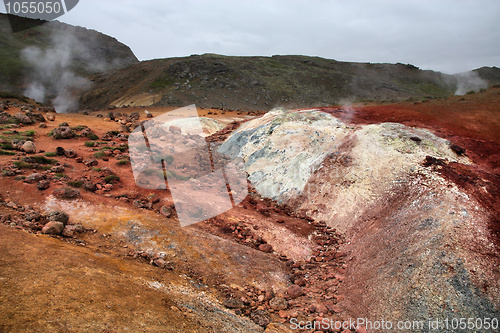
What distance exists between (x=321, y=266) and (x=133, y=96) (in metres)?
32.5

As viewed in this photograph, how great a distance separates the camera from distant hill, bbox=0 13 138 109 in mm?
39938

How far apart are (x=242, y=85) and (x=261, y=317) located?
37556mm

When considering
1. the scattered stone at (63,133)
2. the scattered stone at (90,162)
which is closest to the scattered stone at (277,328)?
the scattered stone at (90,162)

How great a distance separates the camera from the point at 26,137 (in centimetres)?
1027

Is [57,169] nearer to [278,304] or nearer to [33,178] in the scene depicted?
[33,178]

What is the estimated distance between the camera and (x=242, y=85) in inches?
1559

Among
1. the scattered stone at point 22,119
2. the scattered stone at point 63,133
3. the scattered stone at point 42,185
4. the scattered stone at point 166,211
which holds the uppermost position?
the scattered stone at point 22,119

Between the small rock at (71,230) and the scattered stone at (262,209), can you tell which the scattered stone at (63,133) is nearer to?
the small rock at (71,230)

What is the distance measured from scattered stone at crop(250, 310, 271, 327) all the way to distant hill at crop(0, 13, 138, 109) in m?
45.5

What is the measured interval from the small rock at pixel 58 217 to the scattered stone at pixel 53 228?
0.18m

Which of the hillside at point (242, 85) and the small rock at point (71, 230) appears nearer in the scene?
the small rock at point (71, 230)

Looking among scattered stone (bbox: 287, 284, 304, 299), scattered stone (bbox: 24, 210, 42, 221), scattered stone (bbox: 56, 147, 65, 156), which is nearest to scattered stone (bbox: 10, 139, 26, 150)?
scattered stone (bbox: 56, 147, 65, 156)

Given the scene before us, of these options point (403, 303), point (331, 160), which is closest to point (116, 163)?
point (331, 160)

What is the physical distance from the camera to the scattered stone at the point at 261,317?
14.3ft
